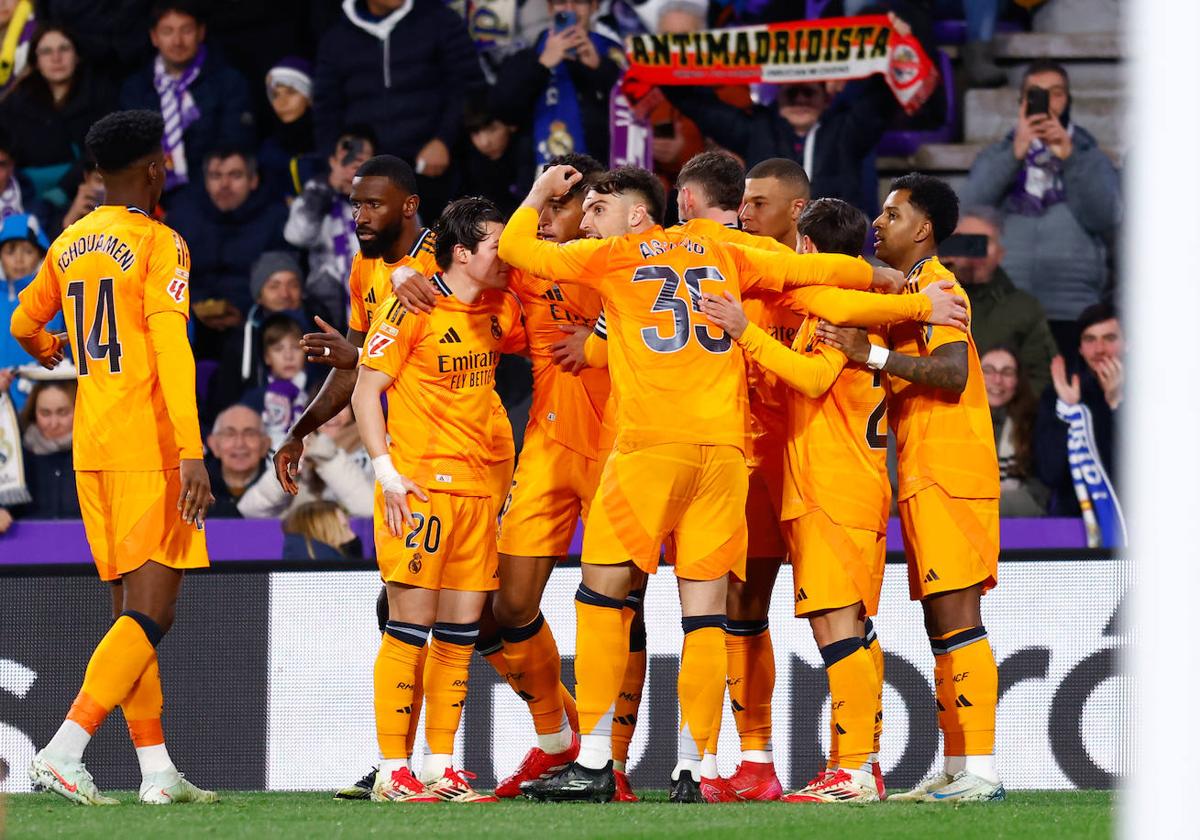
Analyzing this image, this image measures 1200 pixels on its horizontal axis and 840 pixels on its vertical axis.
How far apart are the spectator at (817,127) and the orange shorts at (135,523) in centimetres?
490

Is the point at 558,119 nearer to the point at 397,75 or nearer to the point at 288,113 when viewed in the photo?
the point at 397,75

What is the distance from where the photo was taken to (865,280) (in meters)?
5.52

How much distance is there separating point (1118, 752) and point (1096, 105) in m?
5.05

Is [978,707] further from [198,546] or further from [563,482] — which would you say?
[198,546]

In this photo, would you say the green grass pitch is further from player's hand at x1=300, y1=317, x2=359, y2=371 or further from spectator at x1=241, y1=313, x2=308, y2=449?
spectator at x1=241, y1=313, x2=308, y2=449

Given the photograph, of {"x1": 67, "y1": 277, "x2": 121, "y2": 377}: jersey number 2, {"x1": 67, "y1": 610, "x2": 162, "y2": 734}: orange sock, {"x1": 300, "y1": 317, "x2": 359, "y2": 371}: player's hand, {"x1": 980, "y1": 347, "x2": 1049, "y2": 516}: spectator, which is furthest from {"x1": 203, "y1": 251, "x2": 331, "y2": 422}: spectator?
{"x1": 67, "y1": 610, "x2": 162, "y2": 734}: orange sock

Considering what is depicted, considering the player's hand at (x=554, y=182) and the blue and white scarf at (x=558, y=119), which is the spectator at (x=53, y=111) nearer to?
the blue and white scarf at (x=558, y=119)

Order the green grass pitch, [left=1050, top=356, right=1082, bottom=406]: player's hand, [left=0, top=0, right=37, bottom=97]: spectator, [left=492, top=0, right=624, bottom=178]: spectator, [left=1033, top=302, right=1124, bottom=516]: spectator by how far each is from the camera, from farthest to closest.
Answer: [left=0, top=0, right=37, bottom=97]: spectator
[left=492, top=0, right=624, bottom=178]: spectator
[left=1050, top=356, right=1082, bottom=406]: player's hand
[left=1033, top=302, right=1124, bottom=516]: spectator
the green grass pitch

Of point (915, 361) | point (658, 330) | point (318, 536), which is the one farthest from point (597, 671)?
point (318, 536)

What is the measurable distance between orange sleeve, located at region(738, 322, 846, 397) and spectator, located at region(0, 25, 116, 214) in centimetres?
621

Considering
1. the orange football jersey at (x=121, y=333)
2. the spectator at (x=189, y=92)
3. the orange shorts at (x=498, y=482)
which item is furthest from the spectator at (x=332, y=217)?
the orange football jersey at (x=121, y=333)

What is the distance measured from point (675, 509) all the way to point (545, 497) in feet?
2.38

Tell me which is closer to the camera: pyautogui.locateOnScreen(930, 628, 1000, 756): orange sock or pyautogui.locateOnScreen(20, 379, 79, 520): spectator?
pyautogui.locateOnScreen(930, 628, 1000, 756): orange sock

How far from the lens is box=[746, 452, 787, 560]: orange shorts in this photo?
19.4 feet
